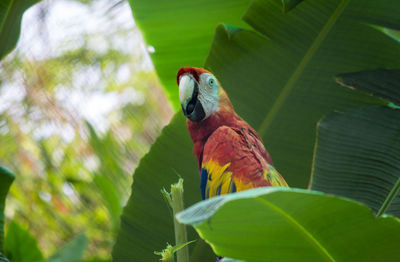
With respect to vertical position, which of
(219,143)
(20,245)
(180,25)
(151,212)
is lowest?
(20,245)

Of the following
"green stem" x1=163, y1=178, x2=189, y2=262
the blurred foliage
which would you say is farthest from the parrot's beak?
the blurred foliage

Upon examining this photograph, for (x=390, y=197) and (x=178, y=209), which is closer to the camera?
(x=178, y=209)

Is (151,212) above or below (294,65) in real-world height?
below

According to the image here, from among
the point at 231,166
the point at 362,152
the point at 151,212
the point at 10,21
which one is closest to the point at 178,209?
the point at 231,166

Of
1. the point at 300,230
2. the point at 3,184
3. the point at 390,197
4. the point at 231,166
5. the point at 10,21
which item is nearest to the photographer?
the point at 300,230

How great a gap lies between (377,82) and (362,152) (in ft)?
0.51

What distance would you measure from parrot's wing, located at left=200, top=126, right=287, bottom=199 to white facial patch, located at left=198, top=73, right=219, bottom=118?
0.05 m

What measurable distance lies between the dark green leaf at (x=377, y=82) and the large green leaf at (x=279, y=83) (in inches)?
5.4

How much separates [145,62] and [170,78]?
1583 mm

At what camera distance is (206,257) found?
3.37 ft

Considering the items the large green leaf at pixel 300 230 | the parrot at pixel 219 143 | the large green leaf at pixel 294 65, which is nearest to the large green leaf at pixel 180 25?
the large green leaf at pixel 294 65

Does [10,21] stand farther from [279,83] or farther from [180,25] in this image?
[279,83]

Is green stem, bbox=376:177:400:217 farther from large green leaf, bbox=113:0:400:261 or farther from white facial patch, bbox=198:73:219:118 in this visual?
white facial patch, bbox=198:73:219:118

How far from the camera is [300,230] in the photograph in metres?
0.61
